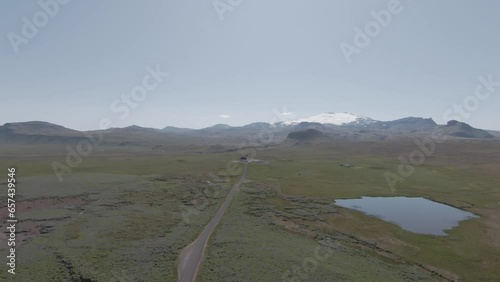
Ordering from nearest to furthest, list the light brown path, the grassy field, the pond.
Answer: the light brown path
the grassy field
the pond

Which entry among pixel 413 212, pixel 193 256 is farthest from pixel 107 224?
pixel 413 212

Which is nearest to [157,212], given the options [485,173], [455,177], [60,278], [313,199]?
[60,278]

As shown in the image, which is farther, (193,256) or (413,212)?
→ (413,212)

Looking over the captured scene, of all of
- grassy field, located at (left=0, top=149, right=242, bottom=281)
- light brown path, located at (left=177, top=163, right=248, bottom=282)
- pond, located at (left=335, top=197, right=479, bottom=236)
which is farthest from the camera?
pond, located at (left=335, top=197, right=479, bottom=236)

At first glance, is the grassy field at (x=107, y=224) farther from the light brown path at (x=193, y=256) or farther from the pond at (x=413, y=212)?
the pond at (x=413, y=212)

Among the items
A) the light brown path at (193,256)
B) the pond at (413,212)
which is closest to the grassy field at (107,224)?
the light brown path at (193,256)

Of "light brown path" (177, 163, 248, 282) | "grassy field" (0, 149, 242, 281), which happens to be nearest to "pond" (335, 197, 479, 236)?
"light brown path" (177, 163, 248, 282)

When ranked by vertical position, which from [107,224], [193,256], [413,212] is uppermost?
[107,224]

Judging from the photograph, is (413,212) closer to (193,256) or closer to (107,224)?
(193,256)

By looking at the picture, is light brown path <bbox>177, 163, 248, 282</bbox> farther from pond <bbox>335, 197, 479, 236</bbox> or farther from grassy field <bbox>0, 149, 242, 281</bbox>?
pond <bbox>335, 197, 479, 236</bbox>
